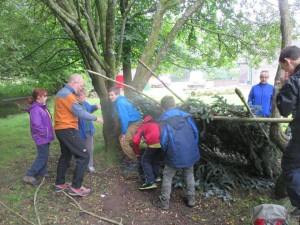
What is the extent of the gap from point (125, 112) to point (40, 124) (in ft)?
4.63

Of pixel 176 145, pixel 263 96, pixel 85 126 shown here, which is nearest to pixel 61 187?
pixel 85 126

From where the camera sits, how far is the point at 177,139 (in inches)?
170

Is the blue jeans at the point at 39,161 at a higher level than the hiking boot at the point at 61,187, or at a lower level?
higher

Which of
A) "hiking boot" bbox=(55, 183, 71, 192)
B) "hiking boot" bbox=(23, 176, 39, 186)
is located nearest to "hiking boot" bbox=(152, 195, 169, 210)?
"hiking boot" bbox=(55, 183, 71, 192)

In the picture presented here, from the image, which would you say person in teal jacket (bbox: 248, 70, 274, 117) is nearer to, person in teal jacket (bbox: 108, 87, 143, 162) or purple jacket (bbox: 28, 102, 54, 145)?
person in teal jacket (bbox: 108, 87, 143, 162)

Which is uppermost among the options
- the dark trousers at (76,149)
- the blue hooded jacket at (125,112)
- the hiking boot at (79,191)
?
the blue hooded jacket at (125,112)

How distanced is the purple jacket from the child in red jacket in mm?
1474

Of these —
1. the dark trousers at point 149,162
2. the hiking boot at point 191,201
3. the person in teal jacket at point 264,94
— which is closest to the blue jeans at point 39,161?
the dark trousers at point 149,162

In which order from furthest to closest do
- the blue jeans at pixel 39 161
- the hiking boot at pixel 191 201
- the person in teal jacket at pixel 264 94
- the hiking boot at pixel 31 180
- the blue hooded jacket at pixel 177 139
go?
1. the person in teal jacket at pixel 264 94
2. the blue jeans at pixel 39 161
3. the hiking boot at pixel 31 180
4. the hiking boot at pixel 191 201
5. the blue hooded jacket at pixel 177 139

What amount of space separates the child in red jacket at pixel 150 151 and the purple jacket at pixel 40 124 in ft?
4.83

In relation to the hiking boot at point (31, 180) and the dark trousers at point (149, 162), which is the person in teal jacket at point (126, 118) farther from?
the hiking boot at point (31, 180)

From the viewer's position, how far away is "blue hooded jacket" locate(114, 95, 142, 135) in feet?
17.3

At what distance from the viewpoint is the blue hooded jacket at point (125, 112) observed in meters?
5.28

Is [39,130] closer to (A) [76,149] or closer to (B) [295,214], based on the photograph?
(A) [76,149]
